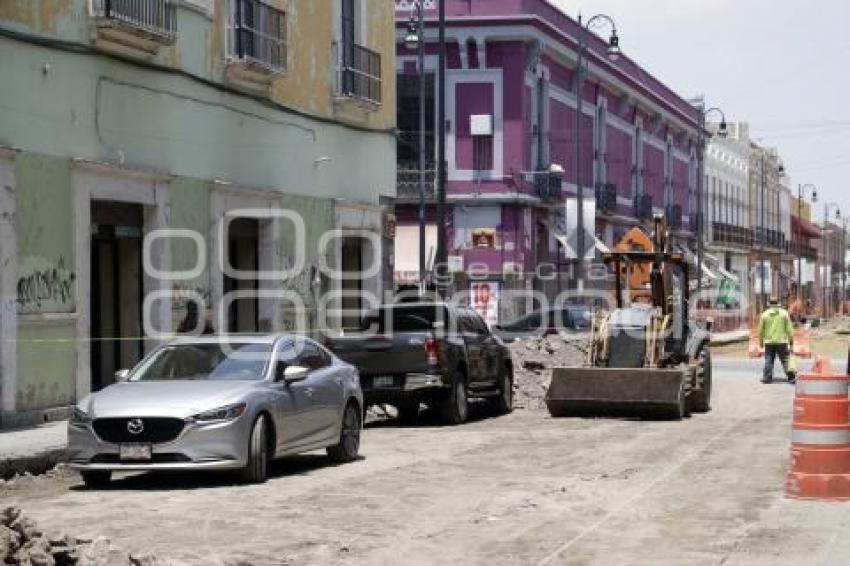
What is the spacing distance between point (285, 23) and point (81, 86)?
6.93m

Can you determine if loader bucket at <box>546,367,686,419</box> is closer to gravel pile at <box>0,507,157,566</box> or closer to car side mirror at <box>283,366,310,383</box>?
car side mirror at <box>283,366,310,383</box>

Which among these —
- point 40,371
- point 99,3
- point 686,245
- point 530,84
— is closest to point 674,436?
point 40,371

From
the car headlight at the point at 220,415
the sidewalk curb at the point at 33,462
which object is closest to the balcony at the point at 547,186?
the sidewalk curb at the point at 33,462

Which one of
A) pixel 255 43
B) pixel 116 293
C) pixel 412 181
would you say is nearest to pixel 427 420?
pixel 116 293

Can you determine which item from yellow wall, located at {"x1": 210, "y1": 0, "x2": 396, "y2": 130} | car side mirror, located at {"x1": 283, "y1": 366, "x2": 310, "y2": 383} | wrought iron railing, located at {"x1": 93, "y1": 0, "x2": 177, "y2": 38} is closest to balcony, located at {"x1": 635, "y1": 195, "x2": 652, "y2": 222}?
yellow wall, located at {"x1": 210, "y1": 0, "x2": 396, "y2": 130}

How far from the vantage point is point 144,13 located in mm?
20219

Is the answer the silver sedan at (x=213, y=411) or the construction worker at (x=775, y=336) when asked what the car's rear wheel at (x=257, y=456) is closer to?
the silver sedan at (x=213, y=411)

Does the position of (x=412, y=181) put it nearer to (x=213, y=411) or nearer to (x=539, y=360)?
(x=539, y=360)

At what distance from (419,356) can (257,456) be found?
718cm

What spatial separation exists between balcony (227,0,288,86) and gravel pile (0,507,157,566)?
15.7 meters

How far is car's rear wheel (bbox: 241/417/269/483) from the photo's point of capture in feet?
42.9

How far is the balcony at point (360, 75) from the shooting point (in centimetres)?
2825

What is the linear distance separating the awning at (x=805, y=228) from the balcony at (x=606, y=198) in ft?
174

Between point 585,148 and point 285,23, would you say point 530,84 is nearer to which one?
point 585,148
